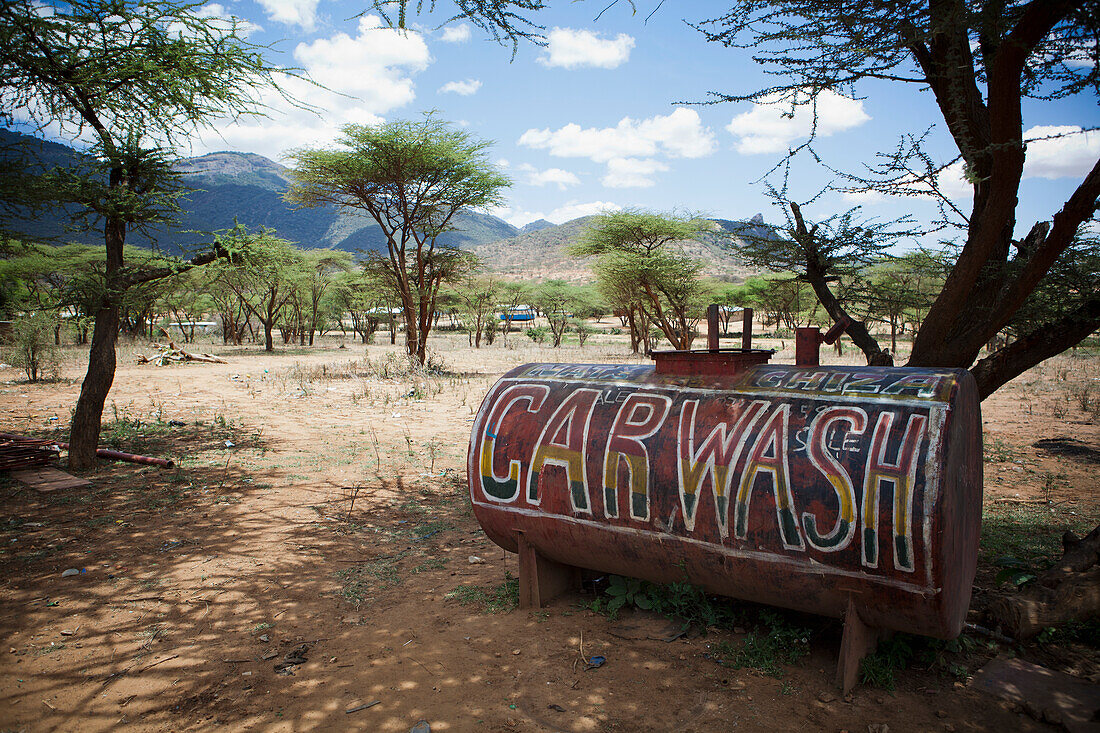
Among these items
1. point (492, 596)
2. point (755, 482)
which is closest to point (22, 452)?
point (492, 596)

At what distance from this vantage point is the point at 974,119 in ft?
13.7

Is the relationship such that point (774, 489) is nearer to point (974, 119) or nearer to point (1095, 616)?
point (1095, 616)

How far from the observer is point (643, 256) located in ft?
62.6

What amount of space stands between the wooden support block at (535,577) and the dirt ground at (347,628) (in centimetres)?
10

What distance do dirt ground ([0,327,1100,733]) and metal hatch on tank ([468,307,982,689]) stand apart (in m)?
0.42

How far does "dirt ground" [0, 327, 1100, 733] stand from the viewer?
2773 mm

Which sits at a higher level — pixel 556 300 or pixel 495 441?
pixel 556 300

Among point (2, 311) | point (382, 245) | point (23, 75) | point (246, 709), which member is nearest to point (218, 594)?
point (246, 709)

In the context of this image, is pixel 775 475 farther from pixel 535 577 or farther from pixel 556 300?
pixel 556 300

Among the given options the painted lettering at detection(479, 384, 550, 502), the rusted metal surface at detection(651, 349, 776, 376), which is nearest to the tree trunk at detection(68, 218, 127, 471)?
the painted lettering at detection(479, 384, 550, 502)

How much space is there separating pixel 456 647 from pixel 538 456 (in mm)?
1184

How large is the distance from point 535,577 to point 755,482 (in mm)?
1597

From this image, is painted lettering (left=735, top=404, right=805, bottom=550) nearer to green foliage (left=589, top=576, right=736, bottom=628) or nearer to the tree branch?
green foliage (left=589, top=576, right=736, bottom=628)

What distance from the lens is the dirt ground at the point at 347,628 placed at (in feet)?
9.10
